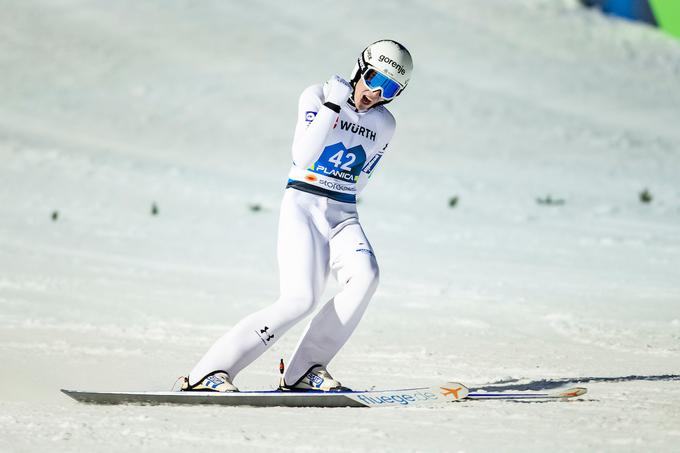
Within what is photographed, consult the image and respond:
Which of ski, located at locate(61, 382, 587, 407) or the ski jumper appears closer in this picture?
ski, located at locate(61, 382, 587, 407)

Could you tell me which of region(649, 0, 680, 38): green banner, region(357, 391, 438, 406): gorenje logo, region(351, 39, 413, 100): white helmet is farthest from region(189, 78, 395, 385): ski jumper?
region(649, 0, 680, 38): green banner

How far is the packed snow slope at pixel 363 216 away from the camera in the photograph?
557cm

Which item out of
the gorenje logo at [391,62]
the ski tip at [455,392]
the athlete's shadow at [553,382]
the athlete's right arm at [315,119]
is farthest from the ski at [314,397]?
the gorenje logo at [391,62]

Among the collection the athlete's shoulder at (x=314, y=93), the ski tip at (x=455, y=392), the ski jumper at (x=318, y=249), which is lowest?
the ski tip at (x=455, y=392)

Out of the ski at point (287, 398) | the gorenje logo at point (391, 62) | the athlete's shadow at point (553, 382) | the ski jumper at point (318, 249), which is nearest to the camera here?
the ski at point (287, 398)

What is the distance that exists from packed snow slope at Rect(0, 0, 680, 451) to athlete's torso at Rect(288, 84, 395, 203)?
1.24 meters

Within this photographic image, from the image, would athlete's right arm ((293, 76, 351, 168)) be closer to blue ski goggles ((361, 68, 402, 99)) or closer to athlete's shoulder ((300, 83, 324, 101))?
athlete's shoulder ((300, 83, 324, 101))

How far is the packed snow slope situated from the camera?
5566mm

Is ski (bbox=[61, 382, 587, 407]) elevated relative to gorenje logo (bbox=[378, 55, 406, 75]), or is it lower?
lower

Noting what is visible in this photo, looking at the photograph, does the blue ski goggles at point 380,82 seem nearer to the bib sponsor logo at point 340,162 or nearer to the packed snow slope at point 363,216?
the bib sponsor logo at point 340,162

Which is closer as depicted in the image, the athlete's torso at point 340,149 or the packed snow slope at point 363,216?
the packed snow slope at point 363,216

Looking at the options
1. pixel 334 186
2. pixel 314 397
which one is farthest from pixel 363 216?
pixel 314 397

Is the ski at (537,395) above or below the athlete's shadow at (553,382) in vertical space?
below

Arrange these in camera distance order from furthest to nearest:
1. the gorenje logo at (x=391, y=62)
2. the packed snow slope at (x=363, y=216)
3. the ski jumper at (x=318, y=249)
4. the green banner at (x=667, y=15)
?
the green banner at (x=667, y=15) → the gorenje logo at (x=391, y=62) → the ski jumper at (x=318, y=249) → the packed snow slope at (x=363, y=216)
